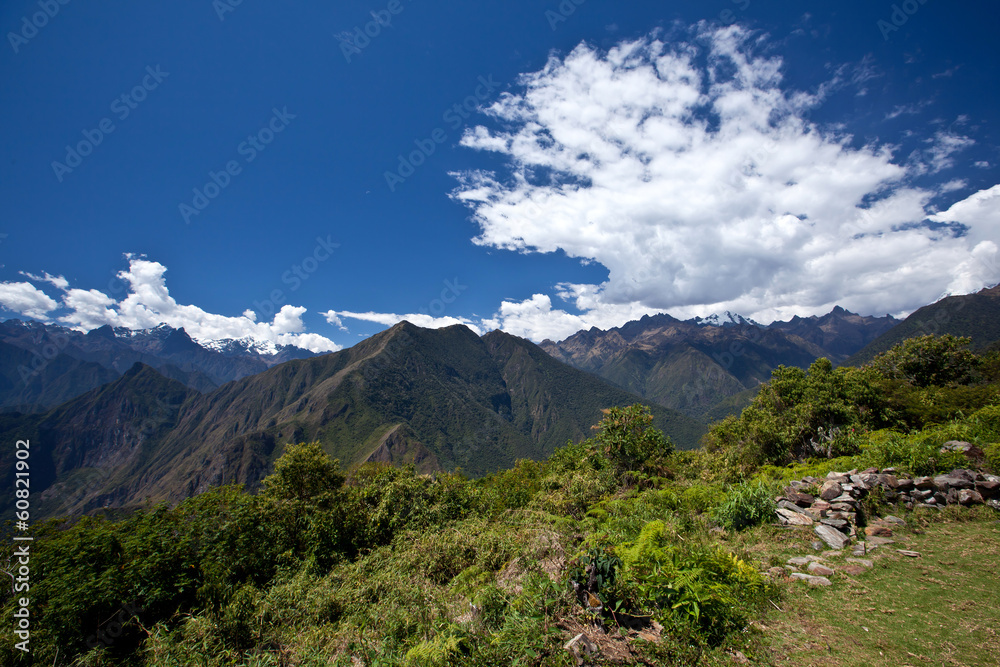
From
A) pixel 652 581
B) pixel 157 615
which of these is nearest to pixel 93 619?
pixel 157 615

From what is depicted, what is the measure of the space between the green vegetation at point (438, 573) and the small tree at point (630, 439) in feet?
6.82

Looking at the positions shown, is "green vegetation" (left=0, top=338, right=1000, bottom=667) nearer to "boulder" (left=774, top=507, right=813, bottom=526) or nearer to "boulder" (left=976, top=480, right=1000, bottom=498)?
"boulder" (left=774, top=507, right=813, bottom=526)

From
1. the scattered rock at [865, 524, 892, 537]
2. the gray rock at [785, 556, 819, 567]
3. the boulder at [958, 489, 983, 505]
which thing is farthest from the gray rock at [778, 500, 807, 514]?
the boulder at [958, 489, 983, 505]

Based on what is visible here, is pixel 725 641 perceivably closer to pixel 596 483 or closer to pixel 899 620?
pixel 899 620

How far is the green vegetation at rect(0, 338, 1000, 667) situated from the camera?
5.81 metres

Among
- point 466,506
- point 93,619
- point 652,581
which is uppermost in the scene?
point 652,581

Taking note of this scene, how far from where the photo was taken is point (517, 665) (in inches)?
198

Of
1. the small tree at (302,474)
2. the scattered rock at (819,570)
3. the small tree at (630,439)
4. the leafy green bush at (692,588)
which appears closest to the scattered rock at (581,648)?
the leafy green bush at (692,588)

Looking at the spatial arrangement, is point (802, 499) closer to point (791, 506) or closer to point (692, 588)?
point (791, 506)

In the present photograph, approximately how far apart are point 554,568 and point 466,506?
11647 mm

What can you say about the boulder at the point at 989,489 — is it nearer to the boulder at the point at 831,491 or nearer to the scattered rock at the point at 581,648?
the boulder at the point at 831,491

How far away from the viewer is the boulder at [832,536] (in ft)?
25.6

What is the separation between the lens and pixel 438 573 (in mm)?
11109

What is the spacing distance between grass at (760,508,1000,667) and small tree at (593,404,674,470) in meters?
14.3
